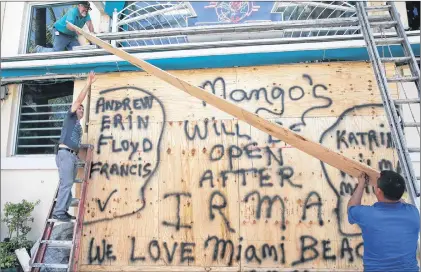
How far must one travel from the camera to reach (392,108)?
11.8 ft

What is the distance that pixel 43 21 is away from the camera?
25.7ft

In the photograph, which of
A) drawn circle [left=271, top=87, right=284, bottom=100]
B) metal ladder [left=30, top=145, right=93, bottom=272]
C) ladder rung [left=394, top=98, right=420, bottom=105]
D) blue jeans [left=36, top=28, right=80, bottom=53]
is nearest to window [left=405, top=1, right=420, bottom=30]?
drawn circle [left=271, top=87, right=284, bottom=100]

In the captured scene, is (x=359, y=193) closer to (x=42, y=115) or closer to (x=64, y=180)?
(x=64, y=180)

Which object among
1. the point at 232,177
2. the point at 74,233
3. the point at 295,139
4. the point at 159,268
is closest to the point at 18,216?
the point at 74,233

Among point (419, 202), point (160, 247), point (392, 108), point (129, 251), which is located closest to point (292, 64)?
point (392, 108)

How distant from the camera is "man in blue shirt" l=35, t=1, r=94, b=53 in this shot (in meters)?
6.51

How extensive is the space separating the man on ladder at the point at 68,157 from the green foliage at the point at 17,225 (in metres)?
1.81

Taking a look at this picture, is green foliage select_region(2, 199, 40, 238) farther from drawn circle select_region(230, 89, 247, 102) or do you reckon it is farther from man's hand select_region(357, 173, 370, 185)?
man's hand select_region(357, 173, 370, 185)

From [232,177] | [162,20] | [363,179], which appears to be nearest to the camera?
[363,179]

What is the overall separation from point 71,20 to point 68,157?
3074 mm

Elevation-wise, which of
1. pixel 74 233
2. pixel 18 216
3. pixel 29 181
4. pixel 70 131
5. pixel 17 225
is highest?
pixel 70 131

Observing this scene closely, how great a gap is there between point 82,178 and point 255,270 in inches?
123

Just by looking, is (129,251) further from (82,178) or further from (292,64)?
(292,64)

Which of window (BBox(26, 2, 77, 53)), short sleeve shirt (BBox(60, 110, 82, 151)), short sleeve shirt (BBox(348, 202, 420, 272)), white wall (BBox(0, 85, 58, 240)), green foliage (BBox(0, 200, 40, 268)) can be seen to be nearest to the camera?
short sleeve shirt (BBox(348, 202, 420, 272))
